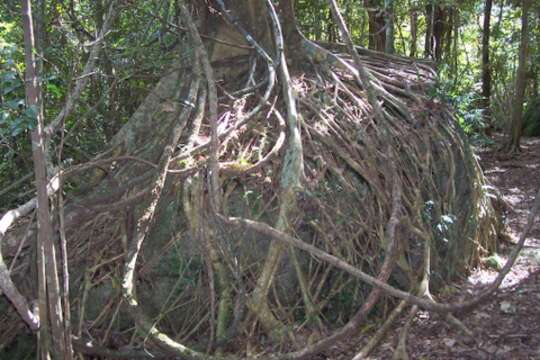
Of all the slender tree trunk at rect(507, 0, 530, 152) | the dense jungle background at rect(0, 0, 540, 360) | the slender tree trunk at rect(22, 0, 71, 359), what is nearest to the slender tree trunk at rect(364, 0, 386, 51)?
the slender tree trunk at rect(507, 0, 530, 152)

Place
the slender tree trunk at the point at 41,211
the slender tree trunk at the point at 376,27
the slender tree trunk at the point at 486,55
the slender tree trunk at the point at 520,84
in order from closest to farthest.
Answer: the slender tree trunk at the point at 41,211 < the slender tree trunk at the point at 376,27 < the slender tree trunk at the point at 520,84 < the slender tree trunk at the point at 486,55

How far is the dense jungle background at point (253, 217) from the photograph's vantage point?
3.86 m

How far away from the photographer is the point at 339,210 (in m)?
4.75

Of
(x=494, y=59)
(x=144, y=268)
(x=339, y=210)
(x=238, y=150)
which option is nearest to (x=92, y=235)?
(x=144, y=268)

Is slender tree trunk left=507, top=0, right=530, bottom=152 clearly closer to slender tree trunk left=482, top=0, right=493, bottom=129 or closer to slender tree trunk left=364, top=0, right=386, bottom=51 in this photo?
slender tree trunk left=482, top=0, right=493, bottom=129

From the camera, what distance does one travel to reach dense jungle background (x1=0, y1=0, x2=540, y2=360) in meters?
3.86

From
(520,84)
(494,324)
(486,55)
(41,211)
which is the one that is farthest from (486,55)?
(41,211)

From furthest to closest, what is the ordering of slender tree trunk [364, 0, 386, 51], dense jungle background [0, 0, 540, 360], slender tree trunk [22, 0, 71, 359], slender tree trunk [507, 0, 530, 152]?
slender tree trunk [507, 0, 530, 152] < slender tree trunk [364, 0, 386, 51] < dense jungle background [0, 0, 540, 360] < slender tree trunk [22, 0, 71, 359]

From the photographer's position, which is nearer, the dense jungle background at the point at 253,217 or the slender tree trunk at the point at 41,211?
the slender tree trunk at the point at 41,211

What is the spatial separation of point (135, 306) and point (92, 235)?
2.86ft

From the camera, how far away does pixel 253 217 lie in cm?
465

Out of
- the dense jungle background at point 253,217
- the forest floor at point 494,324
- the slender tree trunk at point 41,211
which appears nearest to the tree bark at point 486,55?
the dense jungle background at point 253,217

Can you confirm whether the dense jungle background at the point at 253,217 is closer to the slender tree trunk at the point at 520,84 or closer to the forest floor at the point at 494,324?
the forest floor at the point at 494,324

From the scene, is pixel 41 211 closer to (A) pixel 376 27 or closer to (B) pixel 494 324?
(B) pixel 494 324
